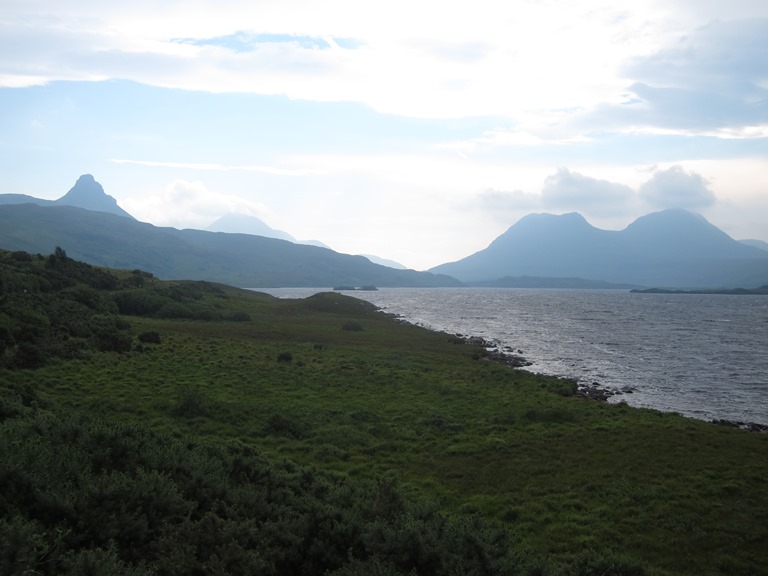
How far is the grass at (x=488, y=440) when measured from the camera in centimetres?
1734

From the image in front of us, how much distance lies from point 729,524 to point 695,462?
7.28 metres

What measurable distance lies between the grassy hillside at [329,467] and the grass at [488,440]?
117 mm

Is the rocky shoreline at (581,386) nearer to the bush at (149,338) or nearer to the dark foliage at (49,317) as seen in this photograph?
the bush at (149,338)

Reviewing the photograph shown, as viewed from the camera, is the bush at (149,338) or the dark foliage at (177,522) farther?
the bush at (149,338)

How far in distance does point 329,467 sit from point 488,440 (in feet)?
29.5

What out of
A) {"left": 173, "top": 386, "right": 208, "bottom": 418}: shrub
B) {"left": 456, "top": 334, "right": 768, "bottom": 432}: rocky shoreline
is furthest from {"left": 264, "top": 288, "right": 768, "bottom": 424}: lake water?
{"left": 173, "top": 386, "right": 208, "bottom": 418}: shrub

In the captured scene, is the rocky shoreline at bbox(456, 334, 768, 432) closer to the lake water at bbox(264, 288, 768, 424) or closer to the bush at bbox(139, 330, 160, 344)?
the lake water at bbox(264, 288, 768, 424)

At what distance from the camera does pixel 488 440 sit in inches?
1061

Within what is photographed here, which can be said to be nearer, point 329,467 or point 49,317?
point 329,467

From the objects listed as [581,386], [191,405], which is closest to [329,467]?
[191,405]

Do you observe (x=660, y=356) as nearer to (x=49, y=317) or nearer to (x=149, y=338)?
(x=149, y=338)

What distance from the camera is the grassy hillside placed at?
10.4 m

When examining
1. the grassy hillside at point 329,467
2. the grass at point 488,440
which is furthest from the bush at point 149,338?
the grass at point 488,440

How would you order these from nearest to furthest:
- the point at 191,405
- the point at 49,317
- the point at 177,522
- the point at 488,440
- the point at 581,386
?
the point at 177,522 → the point at 488,440 → the point at 191,405 → the point at 49,317 → the point at 581,386
